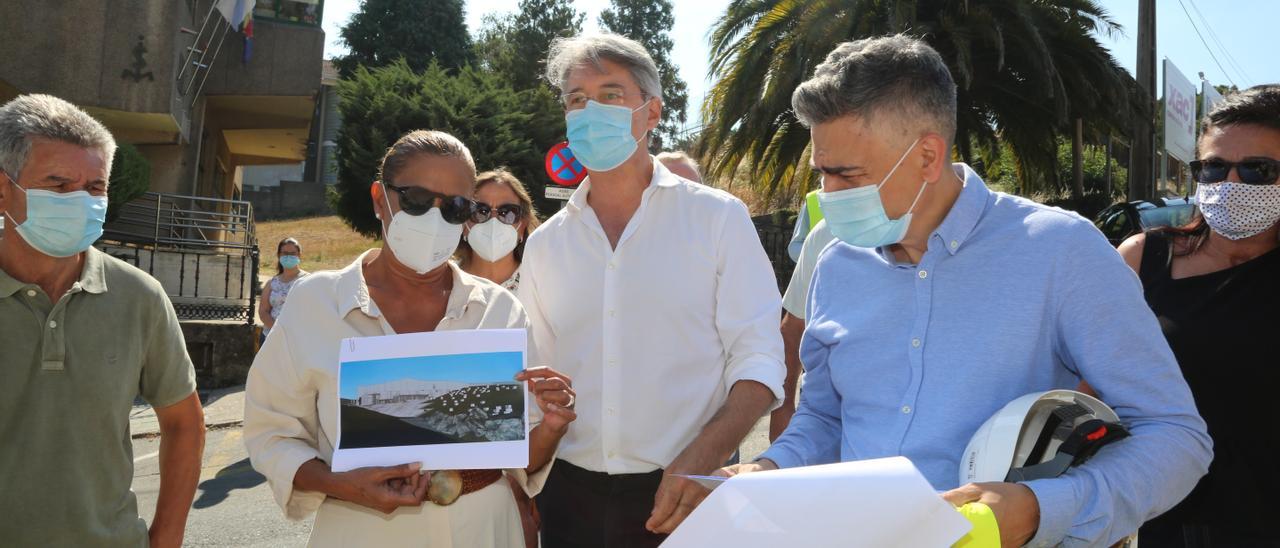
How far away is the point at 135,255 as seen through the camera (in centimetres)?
1451

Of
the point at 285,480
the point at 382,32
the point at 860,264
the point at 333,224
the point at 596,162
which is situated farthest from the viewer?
the point at 382,32

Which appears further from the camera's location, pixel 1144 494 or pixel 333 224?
pixel 333 224

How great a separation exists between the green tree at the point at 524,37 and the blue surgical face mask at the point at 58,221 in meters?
42.1

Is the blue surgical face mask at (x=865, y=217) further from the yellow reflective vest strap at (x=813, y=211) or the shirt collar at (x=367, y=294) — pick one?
the yellow reflective vest strap at (x=813, y=211)

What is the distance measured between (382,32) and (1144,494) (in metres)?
51.7

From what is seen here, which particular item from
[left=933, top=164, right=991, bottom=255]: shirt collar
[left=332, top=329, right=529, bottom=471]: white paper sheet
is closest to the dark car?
[left=933, top=164, right=991, bottom=255]: shirt collar

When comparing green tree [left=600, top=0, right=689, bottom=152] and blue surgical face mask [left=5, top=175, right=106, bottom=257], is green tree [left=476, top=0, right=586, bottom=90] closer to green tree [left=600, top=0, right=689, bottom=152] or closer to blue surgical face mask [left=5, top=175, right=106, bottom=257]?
green tree [left=600, top=0, right=689, bottom=152]

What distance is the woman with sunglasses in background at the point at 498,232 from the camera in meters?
4.77

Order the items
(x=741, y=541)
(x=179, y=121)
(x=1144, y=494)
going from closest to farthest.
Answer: (x=741, y=541) < (x=1144, y=494) < (x=179, y=121)

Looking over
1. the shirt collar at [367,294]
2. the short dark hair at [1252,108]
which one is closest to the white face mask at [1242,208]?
the short dark hair at [1252,108]

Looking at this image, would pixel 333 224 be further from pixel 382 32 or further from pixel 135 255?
pixel 135 255

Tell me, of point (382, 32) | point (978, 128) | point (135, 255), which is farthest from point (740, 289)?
point (382, 32)

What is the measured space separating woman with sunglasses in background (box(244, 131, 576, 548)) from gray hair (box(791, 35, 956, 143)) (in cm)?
102

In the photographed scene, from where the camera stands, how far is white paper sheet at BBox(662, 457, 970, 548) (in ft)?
5.39
